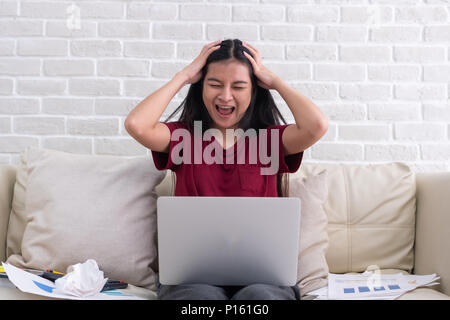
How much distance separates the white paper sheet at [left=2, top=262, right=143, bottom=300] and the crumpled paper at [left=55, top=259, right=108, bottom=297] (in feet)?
0.06

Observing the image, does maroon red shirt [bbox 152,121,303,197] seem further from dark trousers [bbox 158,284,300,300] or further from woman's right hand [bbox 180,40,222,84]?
dark trousers [bbox 158,284,300,300]

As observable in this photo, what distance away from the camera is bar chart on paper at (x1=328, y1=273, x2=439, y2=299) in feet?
4.41

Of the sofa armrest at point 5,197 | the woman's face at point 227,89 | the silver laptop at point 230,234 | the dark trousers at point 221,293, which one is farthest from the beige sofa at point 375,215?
the silver laptop at point 230,234

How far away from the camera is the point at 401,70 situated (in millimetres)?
2049

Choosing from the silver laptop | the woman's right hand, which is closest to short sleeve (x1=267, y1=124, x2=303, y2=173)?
→ the woman's right hand

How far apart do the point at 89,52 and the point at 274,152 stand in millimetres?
986

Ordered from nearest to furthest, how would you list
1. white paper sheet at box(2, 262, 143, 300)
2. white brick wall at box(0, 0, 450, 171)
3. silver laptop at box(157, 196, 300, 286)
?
silver laptop at box(157, 196, 300, 286) < white paper sheet at box(2, 262, 143, 300) < white brick wall at box(0, 0, 450, 171)

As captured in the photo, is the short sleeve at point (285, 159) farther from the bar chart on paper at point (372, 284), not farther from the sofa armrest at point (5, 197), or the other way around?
the sofa armrest at point (5, 197)

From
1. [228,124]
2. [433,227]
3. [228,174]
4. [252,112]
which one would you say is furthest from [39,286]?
[433,227]

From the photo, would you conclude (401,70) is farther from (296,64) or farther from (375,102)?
(296,64)

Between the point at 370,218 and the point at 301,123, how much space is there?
1.58ft

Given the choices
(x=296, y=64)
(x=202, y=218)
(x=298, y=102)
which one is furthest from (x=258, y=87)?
(x=202, y=218)

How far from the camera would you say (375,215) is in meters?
1.73

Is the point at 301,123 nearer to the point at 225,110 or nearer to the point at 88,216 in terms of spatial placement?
the point at 225,110
